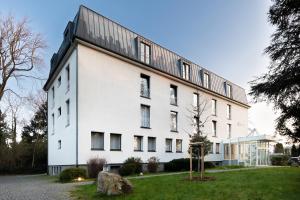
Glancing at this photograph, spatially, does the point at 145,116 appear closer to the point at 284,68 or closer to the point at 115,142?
the point at 115,142

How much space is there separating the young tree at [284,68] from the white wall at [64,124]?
12.2 meters

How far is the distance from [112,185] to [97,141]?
1232 cm

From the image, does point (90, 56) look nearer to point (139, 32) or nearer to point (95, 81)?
point (95, 81)

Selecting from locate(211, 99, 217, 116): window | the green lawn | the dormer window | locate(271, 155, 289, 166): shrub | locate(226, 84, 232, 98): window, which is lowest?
locate(271, 155, 289, 166): shrub

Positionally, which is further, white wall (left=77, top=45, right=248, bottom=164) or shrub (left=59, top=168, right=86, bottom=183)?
white wall (left=77, top=45, right=248, bottom=164)

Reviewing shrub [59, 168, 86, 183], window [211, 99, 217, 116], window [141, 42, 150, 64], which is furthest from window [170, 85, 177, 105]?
shrub [59, 168, 86, 183]

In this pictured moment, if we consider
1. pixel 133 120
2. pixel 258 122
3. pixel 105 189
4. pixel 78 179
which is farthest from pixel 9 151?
pixel 258 122

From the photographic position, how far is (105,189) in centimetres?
1027

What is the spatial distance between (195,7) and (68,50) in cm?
953

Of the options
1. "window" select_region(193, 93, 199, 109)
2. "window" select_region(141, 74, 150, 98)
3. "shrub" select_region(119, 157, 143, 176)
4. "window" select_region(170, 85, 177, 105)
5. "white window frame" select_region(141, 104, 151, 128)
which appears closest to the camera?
"shrub" select_region(119, 157, 143, 176)

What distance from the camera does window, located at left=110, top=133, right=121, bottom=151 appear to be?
76.6 ft

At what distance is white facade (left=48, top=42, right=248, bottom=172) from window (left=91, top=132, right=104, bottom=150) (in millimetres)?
295

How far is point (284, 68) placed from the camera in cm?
1401

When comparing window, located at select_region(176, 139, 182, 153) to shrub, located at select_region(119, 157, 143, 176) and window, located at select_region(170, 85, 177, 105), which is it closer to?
window, located at select_region(170, 85, 177, 105)
